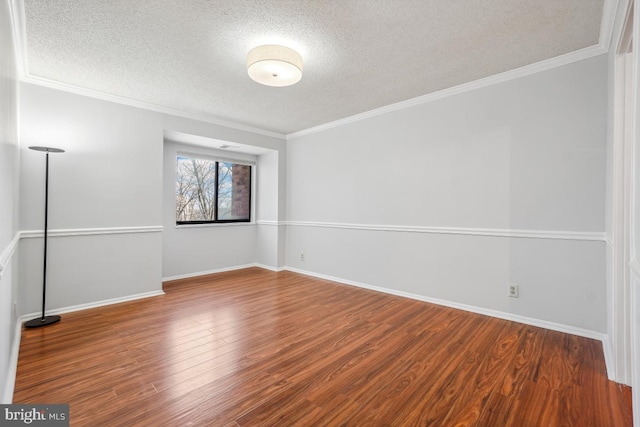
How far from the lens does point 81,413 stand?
1.55m

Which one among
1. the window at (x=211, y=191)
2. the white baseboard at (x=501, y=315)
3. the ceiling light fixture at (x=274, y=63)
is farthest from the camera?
the window at (x=211, y=191)

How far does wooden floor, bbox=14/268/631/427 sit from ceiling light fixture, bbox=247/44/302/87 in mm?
2309

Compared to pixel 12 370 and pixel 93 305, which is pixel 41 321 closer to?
pixel 93 305

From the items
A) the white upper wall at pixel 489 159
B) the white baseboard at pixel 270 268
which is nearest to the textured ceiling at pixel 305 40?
the white upper wall at pixel 489 159

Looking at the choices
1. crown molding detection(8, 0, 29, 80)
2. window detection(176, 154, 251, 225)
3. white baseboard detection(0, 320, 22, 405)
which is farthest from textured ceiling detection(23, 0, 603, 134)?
white baseboard detection(0, 320, 22, 405)

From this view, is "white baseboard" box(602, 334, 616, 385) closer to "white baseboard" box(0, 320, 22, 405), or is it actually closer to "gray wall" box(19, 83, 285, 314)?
"white baseboard" box(0, 320, 22, 405)

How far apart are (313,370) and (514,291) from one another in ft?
7.19

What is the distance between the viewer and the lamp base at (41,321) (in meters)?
2.70

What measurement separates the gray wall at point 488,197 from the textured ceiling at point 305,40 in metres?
0.40

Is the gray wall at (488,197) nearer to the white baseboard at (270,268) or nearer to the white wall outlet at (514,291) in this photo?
the white wall outlet at (514,291)

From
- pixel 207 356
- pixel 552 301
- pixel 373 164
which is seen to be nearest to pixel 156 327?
pixel 207 356

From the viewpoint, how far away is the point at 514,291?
2832 mm

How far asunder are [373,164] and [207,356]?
305 centimetres

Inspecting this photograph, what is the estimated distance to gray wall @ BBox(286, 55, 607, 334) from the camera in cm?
250
